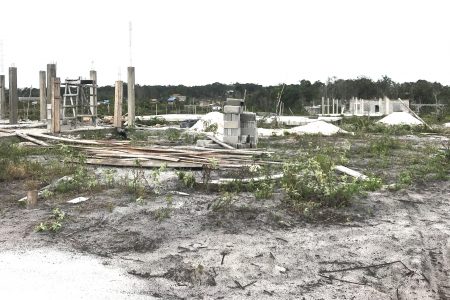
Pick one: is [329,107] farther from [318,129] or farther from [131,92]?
[131,92]

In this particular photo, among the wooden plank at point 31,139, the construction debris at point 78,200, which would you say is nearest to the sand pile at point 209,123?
the wooden plank at point 31,139

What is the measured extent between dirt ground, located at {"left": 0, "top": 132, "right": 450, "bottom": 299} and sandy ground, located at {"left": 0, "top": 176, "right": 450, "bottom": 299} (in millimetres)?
11

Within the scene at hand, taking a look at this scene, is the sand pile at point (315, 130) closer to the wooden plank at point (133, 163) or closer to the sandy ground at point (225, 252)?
the wooden plank at point (133, 163)

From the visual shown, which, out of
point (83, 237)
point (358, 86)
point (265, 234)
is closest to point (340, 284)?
point (265, 234)

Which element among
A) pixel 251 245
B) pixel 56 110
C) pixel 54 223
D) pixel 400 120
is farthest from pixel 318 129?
pixel 54 223

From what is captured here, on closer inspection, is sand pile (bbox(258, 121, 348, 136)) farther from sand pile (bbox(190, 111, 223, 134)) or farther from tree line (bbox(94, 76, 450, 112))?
tree line (bbox(94, 76, 450, 112))

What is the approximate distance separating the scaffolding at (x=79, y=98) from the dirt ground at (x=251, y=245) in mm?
10917

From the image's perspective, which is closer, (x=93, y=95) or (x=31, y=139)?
(x=31, y=139)

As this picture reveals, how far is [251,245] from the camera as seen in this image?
489cm

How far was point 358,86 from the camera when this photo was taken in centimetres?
5500

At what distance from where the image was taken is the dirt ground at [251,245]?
409 cm

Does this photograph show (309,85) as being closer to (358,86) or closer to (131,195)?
(358,86)

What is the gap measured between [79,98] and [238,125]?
806 cm

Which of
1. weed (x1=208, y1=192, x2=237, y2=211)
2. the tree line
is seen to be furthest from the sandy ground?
the tree line
